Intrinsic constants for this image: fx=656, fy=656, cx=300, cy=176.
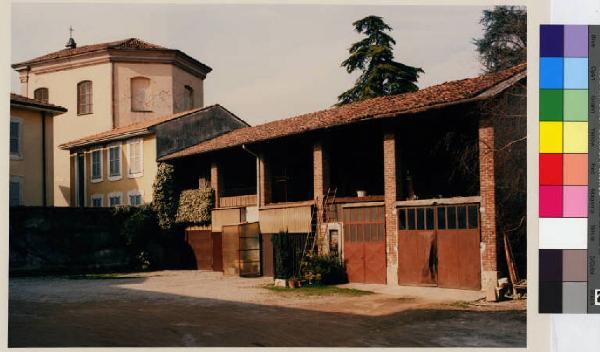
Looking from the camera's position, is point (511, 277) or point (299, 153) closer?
point (511, 277)

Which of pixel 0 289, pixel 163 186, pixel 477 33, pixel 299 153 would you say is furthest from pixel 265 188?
pixel 0 289

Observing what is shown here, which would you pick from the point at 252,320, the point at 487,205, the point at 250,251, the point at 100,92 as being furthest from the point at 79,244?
the point at 487,205

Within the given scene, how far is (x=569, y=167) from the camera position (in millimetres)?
13438

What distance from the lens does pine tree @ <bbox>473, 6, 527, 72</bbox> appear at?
1814 cm

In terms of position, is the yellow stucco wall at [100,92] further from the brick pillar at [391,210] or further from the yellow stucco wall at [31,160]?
the brick pillar at [391,210]

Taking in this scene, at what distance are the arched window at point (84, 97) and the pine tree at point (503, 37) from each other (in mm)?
19607

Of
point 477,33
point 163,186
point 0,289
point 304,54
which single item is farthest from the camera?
point 163,186

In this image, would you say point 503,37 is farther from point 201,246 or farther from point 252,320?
point 201,246

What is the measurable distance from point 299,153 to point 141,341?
495 inches

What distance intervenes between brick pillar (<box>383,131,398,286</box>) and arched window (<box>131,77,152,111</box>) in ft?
56.9

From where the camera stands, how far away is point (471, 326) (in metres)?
13.4

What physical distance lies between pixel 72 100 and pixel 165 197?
9.01m

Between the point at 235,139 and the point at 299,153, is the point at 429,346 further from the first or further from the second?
the point at 235,139

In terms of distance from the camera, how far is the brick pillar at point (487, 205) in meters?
16.6
